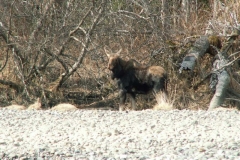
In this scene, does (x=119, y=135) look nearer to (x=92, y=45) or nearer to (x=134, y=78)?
(x=134, y=78)

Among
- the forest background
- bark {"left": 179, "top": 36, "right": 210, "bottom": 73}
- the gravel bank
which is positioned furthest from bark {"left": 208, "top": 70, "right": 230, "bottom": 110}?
the gravel bank

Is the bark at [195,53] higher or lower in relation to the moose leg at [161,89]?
higher

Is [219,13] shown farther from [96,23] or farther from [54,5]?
[54,5]

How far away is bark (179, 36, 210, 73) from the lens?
1425cm

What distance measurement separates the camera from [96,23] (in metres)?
14.9

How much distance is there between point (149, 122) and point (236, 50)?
634 centimetres

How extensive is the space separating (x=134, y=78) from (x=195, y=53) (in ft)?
6.39

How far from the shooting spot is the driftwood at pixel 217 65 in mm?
14047

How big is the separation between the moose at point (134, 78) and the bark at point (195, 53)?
711mm

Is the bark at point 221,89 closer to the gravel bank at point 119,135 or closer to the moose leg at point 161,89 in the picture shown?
the moose leg at point 161,89

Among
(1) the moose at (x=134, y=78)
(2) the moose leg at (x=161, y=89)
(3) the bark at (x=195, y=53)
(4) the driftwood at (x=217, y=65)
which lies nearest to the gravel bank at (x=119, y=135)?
(2) the moose leg at (x=161, y=89)

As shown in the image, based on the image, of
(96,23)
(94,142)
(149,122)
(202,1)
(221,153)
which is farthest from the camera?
(202,1)

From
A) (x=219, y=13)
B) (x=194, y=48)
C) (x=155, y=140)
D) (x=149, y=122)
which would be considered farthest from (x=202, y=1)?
(x=155, y=140)

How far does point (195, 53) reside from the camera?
14.6m
